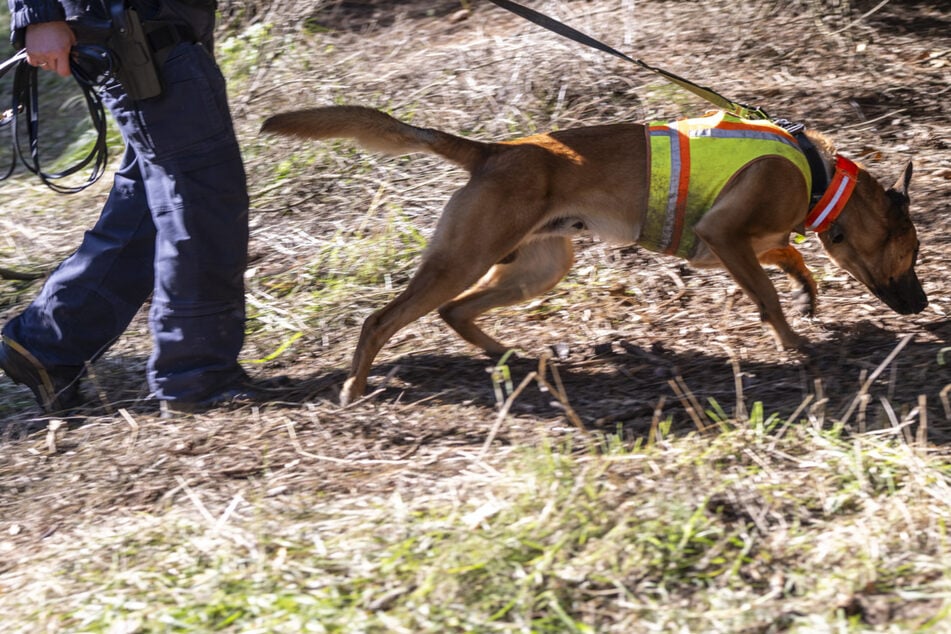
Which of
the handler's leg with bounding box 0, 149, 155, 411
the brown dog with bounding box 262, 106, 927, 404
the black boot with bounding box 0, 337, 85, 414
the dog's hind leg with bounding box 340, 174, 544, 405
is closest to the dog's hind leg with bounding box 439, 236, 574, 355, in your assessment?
the brown dog with bounding box 262, 106, 927, 404

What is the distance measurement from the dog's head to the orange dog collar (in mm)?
64

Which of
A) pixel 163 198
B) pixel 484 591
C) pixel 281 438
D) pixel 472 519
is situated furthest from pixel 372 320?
pixel 484 591

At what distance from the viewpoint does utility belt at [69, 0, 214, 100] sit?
3695mm

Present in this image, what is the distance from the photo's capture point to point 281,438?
13.0 ft

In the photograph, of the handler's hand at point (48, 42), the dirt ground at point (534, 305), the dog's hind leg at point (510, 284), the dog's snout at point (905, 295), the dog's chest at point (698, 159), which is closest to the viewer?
the handler's hand at point (48, 42)

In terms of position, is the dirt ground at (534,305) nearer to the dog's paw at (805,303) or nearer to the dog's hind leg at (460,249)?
the dog's paw at (805,303)

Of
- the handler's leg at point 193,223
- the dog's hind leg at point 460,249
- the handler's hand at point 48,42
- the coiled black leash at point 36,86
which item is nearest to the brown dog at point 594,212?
the dog's hind leg at point 460,249

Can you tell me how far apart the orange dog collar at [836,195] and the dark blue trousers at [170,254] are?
2.37 metres

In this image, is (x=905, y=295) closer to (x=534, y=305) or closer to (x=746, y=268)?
(x=746, y=268)

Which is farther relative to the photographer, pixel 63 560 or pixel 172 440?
pixel 172 440

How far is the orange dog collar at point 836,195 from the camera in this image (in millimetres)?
4434

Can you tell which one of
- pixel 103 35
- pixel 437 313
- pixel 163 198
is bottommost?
pixel 437 313

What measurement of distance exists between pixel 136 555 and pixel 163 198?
4.72ft

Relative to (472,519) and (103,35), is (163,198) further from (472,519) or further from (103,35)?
(472,519)
